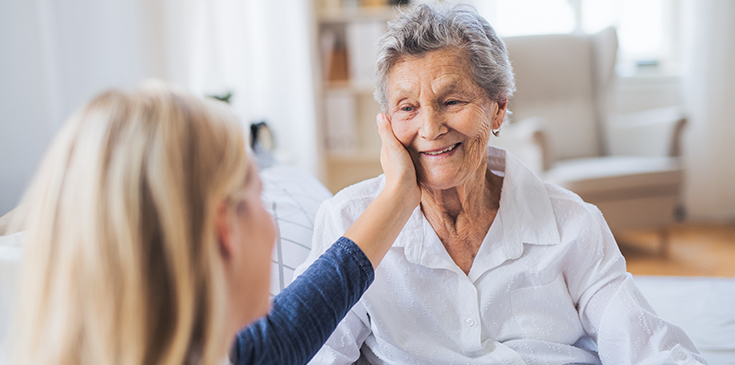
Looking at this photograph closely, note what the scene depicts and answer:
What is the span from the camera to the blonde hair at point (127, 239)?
477 millimetres

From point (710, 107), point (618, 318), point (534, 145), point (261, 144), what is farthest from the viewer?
point (710, 107)

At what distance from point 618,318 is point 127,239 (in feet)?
2.83

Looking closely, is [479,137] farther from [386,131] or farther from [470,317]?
[470,317]

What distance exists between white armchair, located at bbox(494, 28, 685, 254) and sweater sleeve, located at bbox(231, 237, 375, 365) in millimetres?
2226

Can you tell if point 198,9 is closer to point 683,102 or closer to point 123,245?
point 123,245

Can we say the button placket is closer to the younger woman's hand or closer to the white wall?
the younger woman's hand

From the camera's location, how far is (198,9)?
313 centimetres

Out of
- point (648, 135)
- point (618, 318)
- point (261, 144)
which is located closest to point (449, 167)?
point (618, 318)

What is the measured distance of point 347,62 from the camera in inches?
147

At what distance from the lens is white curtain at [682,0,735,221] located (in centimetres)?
353

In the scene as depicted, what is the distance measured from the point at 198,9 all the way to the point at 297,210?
2.25 meters

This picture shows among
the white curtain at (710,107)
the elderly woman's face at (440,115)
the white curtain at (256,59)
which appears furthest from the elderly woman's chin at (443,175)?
the white curtain at (710,107)

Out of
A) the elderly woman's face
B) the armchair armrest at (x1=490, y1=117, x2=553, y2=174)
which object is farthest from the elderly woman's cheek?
the armchair armrest at (x1=490, y1=117, x2=553, y2=174)

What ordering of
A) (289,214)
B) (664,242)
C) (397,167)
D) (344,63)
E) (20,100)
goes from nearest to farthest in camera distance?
(397,167) → (289,214) → (20,100) → (664,242) → (344,63)
